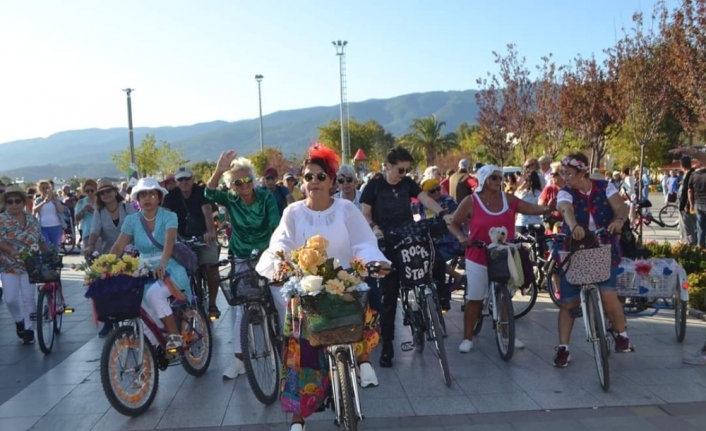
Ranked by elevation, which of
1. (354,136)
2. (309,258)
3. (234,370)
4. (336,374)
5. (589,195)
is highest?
(354,136)

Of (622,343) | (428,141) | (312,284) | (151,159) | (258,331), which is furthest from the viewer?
(428,141)

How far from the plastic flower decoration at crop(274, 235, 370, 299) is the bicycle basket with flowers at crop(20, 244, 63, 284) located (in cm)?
470

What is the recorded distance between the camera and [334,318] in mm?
3949

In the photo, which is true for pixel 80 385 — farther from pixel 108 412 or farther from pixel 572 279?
pixel 572 279

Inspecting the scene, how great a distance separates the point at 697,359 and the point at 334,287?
13.1ft

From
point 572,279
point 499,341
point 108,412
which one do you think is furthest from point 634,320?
point 108,412

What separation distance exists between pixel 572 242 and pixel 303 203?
93.2 inches

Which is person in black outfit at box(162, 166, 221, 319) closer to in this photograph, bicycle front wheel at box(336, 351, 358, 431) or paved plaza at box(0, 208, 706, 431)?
paved plaza at box(0, 208, 706, 431)

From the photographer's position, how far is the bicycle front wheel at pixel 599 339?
547 cm

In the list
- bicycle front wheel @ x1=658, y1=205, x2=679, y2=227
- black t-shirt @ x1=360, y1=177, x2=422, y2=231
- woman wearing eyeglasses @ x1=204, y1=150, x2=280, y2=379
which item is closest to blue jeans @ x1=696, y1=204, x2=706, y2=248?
black t-shirt @ x1=360, y1=177, x2=422, y2=231

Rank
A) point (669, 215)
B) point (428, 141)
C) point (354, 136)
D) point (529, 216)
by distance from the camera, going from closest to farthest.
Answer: point (529, 216)
point (669, 215)
point (428, 141)
point (354, 136)

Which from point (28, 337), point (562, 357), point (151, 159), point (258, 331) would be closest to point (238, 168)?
point (258, 331)

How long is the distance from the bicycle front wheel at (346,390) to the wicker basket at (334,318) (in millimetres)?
156

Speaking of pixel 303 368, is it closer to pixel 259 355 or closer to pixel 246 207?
pixel 259 355
